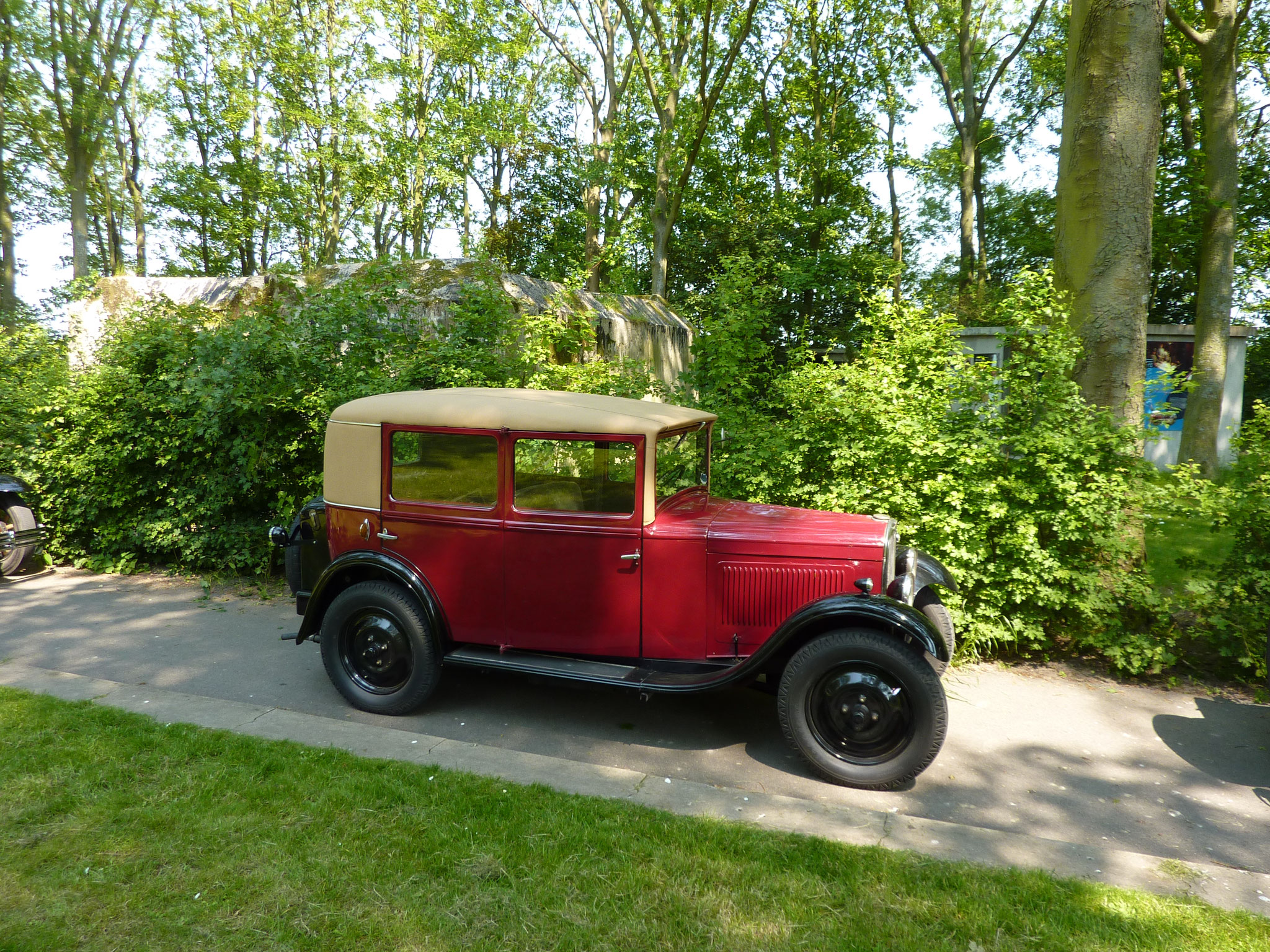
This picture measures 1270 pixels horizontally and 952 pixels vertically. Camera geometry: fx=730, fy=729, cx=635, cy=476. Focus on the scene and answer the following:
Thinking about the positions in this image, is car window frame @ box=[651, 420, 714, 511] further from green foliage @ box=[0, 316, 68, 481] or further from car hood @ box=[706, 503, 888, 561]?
green foliage @ box=[0, 316, 68, 481]

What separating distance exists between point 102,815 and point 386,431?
95.6 inches

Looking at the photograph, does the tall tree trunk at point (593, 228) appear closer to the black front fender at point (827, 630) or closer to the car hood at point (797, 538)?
the car hood at point (797, 538)

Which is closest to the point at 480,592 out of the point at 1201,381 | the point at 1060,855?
the point at 1060,855

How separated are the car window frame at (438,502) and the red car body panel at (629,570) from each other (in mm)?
10

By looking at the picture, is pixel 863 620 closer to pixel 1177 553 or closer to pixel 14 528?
pixel 1177 553

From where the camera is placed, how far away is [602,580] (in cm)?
426

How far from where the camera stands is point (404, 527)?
4.67m

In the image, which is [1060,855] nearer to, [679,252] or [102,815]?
[102,815]

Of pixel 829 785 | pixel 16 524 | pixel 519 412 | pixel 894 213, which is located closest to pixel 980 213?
pixel 894 213

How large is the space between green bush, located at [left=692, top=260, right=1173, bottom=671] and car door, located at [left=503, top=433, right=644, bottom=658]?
1991 millimetres

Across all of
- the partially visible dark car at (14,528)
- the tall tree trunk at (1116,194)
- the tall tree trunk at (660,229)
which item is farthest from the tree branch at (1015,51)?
the partially visible dark car at (14,528)

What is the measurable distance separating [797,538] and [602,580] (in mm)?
1144

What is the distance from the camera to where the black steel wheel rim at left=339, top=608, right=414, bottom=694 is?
464 centimetres

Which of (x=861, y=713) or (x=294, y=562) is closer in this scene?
(x=861, y=713)
